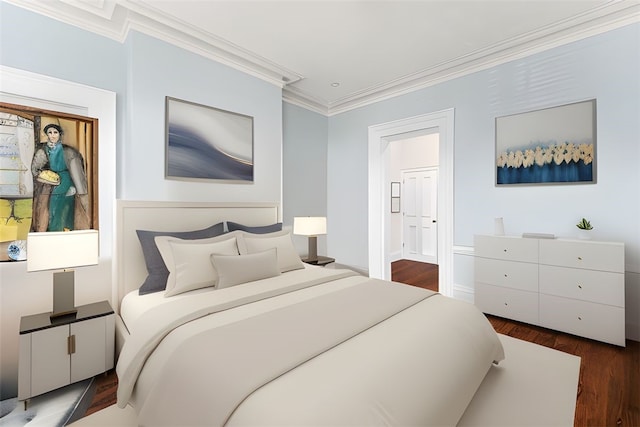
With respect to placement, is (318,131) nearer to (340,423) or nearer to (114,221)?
(114,221)

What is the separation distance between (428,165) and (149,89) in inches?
201

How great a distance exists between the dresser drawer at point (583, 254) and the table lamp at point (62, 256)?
3.70 meters

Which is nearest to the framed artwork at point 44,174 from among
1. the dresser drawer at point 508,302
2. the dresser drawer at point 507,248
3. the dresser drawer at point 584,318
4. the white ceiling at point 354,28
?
the white ceiling at point 354,28

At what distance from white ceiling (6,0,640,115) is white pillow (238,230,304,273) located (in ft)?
6.16

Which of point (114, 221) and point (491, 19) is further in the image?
point (491, 19)

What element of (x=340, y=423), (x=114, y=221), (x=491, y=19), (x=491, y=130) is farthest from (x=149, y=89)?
(x=491, y=130)

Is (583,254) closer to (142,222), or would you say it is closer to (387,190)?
(387,190)

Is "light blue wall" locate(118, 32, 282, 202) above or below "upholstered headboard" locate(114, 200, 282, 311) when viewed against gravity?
above

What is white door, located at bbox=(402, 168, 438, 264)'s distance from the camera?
19.8 ft

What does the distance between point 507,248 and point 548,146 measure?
3.54 feet

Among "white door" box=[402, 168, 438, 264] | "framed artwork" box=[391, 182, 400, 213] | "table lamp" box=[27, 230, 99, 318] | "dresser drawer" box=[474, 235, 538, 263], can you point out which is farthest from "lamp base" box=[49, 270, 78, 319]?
"white door" box=[402, 168, 438, 264]

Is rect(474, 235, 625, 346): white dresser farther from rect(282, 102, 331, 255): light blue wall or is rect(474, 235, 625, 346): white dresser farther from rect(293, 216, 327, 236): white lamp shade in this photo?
rect(282, 102, 331, 255): light blue wall

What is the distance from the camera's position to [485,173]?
3295mm

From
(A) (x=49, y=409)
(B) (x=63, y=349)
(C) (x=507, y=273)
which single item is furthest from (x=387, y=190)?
(A) (x=49, y=409)
